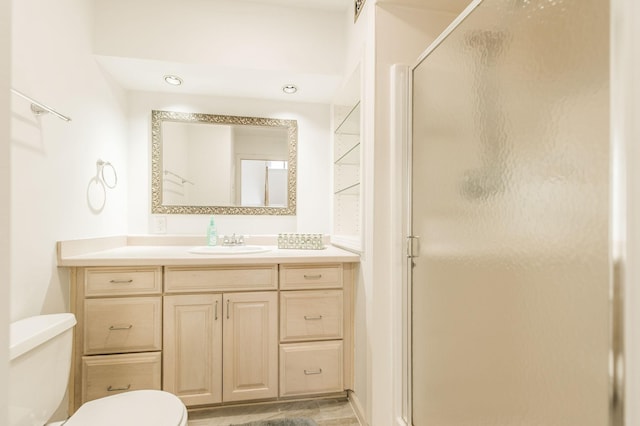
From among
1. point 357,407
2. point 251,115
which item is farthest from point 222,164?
point 357,407

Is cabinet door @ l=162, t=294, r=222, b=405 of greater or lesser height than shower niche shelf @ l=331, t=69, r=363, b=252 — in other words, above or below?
below

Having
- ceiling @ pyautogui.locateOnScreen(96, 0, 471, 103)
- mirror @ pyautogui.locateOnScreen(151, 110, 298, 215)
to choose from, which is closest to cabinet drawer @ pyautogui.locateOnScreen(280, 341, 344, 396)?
mirror @ pyautogui.locateOnScreen(151, 110, 298, 215)

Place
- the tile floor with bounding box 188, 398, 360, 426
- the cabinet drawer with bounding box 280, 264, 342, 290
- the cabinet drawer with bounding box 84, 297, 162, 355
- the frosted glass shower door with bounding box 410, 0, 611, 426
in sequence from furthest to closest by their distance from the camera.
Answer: the cabinet drawer with bounding box 280, 264, 342, 290 < the tile floor with bounding box 188, 398, 360, 426 < the cabinet drawer with bounding box 84, 297, 162, 355 < the frosted glass shower door with bounding box 410, 0, 611, 426

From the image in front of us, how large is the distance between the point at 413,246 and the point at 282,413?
1.17 metres

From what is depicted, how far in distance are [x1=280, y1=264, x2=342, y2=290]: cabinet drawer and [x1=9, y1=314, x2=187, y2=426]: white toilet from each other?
76 centimetres

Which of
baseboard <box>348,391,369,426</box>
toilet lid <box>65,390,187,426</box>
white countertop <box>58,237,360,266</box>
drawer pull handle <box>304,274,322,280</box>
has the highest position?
white countertop <box>58,237,360,266</box>

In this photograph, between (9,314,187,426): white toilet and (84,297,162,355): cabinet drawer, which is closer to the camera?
(9,314,187,426): white toilet

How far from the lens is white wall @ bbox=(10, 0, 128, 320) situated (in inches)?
47.8

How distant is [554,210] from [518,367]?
17.6 inches

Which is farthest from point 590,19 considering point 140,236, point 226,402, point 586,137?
point 140,236

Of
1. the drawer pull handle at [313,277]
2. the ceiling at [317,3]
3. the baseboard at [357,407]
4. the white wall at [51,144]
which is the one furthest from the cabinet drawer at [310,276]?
the ceiling at [317,3]

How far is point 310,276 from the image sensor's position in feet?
5.77

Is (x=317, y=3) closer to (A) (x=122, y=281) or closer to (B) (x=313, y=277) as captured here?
(B) (x=313, y=277)

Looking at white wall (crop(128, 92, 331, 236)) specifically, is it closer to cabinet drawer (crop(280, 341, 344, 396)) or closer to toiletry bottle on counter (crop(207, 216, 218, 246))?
toiletry bottle on counter (crop(207, 216, 218, 246))
